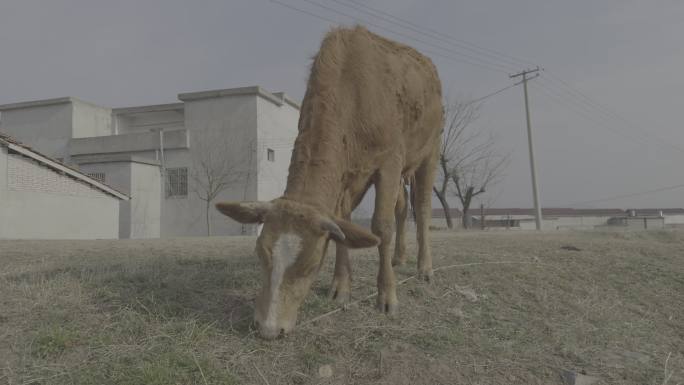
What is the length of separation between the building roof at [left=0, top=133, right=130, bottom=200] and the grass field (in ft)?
51.8

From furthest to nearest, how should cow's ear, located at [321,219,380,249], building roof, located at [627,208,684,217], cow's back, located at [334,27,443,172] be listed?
building roof, located at [627,208,684,217] < cow's back, located at [334,27,443,172] < cow's ear, located at [321,219,380,249]

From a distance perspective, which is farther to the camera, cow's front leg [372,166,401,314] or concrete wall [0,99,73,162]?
concrete wall [0,99,73,162]

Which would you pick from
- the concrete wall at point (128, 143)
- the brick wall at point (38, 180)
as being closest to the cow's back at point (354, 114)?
the brick wall at point (38, 180)

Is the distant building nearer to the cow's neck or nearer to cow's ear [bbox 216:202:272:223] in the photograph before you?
the cow's neck

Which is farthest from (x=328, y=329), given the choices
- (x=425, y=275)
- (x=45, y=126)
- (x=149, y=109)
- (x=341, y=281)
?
(x=45, y=126)

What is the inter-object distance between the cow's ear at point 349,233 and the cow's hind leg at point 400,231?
9.29ft

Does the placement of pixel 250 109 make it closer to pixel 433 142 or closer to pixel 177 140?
pixel 177 140

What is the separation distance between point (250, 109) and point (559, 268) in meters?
26.1

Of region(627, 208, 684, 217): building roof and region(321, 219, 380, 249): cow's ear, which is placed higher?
region(627, 208, 684, 217): building roof

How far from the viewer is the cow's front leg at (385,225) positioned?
4.70 m

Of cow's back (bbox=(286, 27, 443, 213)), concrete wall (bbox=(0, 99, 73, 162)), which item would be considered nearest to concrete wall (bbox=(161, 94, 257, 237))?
concrete wall (bbox=(0, 99, 73, 162))

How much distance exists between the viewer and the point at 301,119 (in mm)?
4664

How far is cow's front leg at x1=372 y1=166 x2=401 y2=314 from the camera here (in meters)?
4.70

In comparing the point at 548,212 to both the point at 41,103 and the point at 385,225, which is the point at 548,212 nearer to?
the point at 41,103
